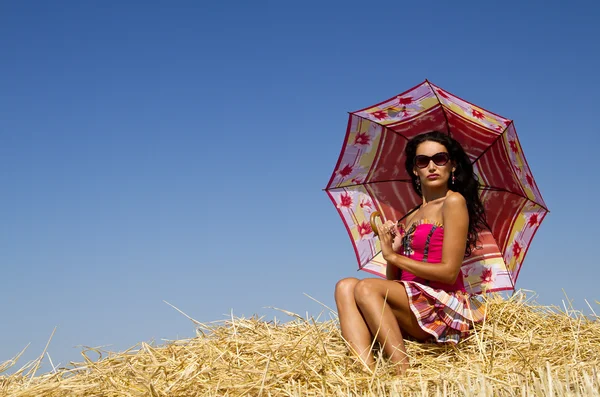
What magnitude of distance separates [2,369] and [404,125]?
4.16 m

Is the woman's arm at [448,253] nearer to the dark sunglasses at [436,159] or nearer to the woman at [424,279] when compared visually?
the woman at [424,279]

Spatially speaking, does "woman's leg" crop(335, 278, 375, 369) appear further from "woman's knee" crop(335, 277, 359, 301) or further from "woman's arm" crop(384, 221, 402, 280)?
"woman's arm" crop(384, 221, 402, 280)

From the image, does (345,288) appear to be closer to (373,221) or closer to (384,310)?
(384,310)

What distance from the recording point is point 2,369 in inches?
210

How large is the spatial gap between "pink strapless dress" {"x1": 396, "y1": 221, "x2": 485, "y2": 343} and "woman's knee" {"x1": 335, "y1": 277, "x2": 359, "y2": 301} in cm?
37

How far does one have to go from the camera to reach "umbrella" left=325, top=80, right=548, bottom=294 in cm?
545

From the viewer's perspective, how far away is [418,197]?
235 inches

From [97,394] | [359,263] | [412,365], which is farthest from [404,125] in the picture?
[97,394]

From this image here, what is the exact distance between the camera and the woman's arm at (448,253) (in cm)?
459

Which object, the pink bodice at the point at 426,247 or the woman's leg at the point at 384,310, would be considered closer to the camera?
the woman's leg at the point at 384,310

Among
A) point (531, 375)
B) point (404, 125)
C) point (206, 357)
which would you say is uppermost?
point (404, 125)

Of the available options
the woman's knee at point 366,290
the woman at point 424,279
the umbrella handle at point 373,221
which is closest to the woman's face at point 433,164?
the woman at point 424,279

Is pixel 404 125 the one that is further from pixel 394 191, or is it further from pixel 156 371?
pixel 156 371

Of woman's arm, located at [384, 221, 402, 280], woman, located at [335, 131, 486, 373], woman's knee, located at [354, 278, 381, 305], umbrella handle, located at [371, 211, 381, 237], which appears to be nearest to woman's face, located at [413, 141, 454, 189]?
woman, located at [335, 131, 486, 373]
